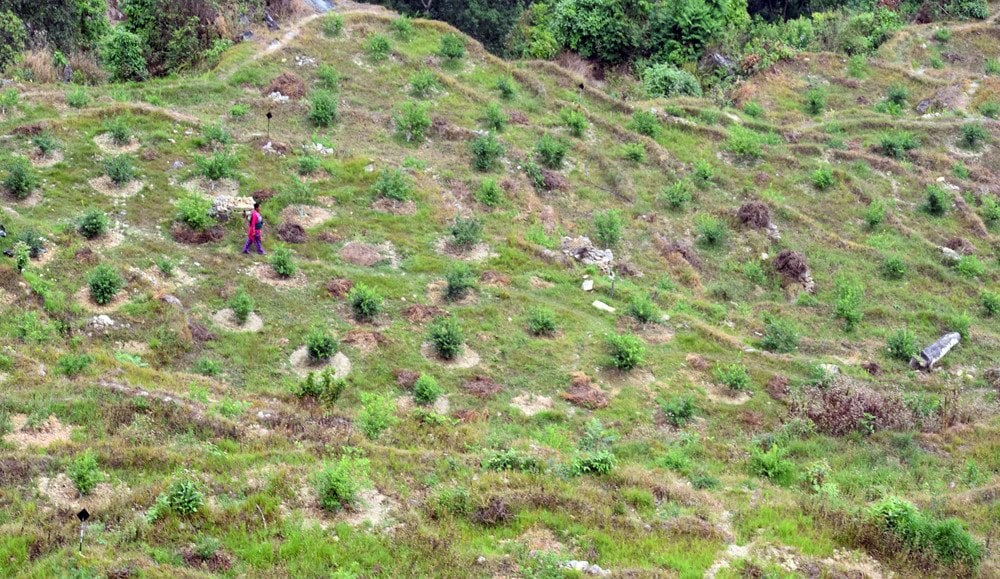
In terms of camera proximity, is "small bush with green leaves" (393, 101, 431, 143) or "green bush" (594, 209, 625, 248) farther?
"small bush with green leaves" (393, 101, 431, 143)

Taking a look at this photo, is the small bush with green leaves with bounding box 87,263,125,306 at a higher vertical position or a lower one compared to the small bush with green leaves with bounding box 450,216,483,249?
higher

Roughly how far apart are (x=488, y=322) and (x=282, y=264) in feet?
17.5

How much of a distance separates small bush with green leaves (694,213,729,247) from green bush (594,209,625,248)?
3180mm

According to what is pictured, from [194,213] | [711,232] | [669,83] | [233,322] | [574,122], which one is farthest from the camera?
[669,83]

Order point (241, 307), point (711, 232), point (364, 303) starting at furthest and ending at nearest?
point (711, 232) < point (364, 303) < point (241, 307)

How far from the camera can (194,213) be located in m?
23.7

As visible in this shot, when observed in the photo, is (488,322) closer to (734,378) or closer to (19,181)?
(734,378)

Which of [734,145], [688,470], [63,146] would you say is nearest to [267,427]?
[688,470]

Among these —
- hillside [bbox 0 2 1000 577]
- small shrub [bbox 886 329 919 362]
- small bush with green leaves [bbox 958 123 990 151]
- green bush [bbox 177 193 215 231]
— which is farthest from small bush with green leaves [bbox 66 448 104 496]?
small bush with green leaves [bbox 958 123 990 151]

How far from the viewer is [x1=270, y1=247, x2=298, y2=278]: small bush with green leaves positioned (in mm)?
22547

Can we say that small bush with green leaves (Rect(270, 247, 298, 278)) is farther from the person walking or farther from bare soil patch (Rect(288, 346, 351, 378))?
bare soil patch (Rect(288, 346, 351, 378))

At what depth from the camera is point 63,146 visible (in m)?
25.7

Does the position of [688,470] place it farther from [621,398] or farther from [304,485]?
[304,485]

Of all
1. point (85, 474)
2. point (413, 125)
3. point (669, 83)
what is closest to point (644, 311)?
point (413, 125)
